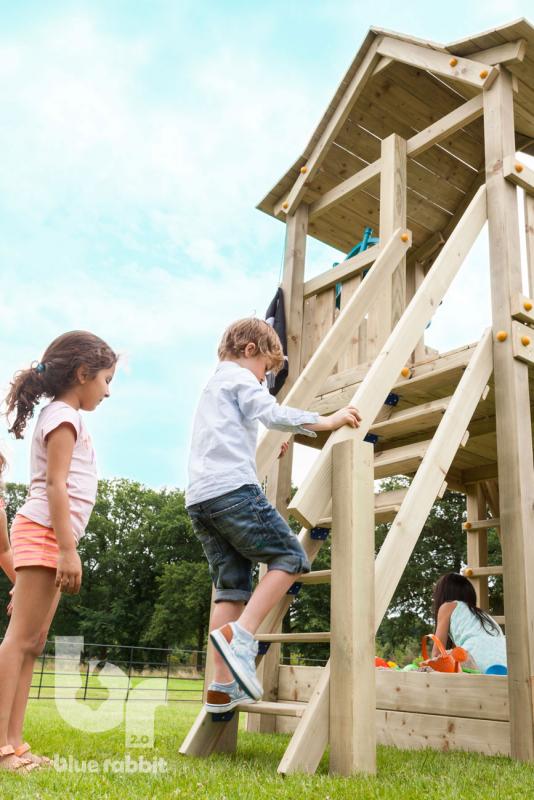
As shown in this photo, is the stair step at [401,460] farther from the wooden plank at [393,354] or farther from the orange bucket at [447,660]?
the orange bucket at [447,660]

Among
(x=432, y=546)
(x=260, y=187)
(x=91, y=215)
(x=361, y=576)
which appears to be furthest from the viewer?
(x=91, y=215)

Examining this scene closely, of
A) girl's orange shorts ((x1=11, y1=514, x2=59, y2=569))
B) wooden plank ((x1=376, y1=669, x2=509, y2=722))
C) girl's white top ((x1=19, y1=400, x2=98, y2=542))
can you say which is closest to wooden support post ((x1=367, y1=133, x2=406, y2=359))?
wooden plank ((x1=376, y1=669, x2=509, y2=722))

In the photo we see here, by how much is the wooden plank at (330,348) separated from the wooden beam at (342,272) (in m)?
0.29

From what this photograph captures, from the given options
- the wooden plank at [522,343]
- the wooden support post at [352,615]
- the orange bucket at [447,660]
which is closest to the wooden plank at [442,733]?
the orange bucket at [447,660]

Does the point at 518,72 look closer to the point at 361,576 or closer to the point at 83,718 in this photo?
the point at 361,576

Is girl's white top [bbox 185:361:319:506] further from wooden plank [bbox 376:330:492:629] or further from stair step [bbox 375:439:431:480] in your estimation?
stair step [bbox 375:439:431:480]

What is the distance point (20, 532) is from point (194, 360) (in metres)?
48.6

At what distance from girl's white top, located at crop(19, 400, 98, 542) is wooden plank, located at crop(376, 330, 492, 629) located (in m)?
1.32

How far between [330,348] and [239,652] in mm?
2338

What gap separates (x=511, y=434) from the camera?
4.27m

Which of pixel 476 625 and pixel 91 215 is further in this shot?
pixel 91 215

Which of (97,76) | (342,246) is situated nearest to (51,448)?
(342,246)

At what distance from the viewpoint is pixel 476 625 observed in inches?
205

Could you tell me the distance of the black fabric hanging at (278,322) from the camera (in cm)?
590
